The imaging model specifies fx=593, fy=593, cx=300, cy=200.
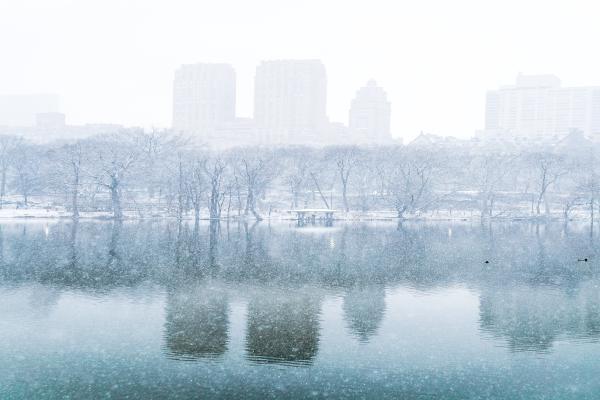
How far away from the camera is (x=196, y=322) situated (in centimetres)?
2355

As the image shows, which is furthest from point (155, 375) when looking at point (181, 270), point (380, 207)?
point (380, 207)

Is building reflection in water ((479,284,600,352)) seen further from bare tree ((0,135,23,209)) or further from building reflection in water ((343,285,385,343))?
bare tree ((0,135,23,209))

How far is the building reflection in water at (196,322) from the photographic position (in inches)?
790

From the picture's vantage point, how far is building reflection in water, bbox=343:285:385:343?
899 inches

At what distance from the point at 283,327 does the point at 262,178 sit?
66.2m

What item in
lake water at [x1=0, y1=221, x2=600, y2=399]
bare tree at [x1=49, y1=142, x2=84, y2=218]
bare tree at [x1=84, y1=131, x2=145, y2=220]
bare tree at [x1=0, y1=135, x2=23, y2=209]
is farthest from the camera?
bare tree at [x1=0, y1=135, x2=23, y2=209]

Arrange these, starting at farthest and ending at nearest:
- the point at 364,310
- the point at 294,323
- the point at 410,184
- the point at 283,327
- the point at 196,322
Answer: the point at 410,184 → the point at 364,310 → the point at 294,323 → the point at 196,322 → the point at 283,327

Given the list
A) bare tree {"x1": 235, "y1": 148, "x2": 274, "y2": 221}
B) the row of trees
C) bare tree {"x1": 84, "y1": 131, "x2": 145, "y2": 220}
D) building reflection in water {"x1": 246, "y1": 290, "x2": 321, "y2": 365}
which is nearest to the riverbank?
the row of trees

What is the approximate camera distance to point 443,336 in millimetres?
22453

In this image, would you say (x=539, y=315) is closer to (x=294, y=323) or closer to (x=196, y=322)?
(x=294, y=323)

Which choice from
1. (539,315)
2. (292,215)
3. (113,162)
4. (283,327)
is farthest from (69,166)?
(539,315)

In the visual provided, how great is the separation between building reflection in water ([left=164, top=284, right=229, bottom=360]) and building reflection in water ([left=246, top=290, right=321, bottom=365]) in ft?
3.76

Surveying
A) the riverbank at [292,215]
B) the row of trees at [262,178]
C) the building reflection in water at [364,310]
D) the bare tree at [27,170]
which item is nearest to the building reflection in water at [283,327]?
the building reflection in water at [364,310]

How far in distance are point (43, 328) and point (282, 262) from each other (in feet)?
63.0
